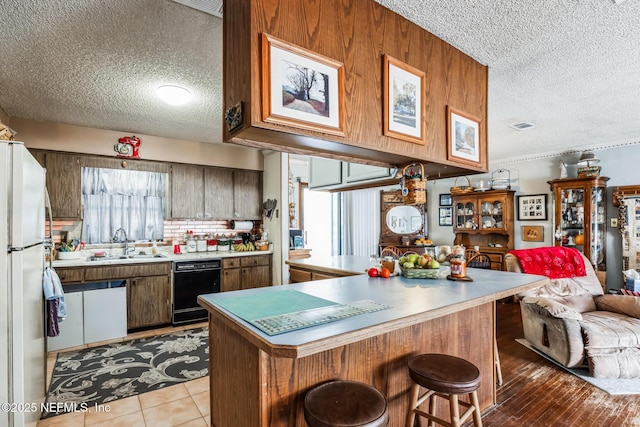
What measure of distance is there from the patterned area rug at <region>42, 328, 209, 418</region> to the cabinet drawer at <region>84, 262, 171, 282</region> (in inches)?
29.5

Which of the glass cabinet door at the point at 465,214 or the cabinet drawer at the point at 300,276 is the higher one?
the glass cabinet door at the point at 465,214

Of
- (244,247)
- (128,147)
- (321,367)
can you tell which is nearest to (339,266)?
(321,367)

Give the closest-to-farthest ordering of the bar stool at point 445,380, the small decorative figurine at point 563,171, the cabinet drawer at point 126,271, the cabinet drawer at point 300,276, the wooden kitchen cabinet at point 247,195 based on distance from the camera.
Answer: the bar stool at point 445,380, the cabinet drawer at point 300,276, the cabinet drawer at point 126,271, the small decorative figurine at point 563,171, the wooden kitchen cabinet at point 247,195

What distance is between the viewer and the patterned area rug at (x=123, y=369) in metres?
2.46

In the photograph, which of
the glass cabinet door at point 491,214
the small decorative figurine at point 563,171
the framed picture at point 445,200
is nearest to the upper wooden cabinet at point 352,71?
the small decorative figurine at point 563,171

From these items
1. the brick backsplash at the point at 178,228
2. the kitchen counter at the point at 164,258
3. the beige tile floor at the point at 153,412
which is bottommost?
the beige tile floor at the point at 153,412

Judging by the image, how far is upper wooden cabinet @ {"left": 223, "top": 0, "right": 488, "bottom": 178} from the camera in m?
1.25

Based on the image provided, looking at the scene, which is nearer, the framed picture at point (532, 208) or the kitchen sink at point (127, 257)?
the kitchen sink at point (127, 257)

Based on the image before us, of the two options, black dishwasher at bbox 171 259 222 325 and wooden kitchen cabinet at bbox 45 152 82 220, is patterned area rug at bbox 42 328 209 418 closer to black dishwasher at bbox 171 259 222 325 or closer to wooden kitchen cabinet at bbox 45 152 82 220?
black dishwasher at bbox 171 259 222 325

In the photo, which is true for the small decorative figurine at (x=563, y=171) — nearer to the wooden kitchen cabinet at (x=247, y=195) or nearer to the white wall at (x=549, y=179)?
the white wall at (x=549, y=179)

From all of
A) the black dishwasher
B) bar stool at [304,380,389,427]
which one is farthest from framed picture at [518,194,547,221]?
bar stool at [304,380,389,427]

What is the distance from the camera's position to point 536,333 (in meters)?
3.13

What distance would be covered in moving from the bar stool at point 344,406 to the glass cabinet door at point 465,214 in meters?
5.10

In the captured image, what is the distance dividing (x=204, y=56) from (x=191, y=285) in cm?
296
